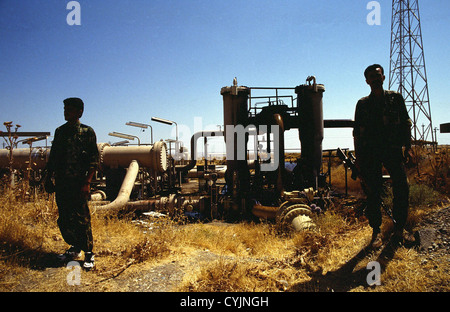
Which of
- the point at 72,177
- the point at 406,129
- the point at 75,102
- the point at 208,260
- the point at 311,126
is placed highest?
the point at 311,126

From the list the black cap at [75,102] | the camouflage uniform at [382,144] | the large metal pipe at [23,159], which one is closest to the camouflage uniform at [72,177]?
the black cap at [75,102]

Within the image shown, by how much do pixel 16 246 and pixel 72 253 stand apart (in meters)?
0.90

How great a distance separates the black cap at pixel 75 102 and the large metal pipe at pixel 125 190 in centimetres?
502

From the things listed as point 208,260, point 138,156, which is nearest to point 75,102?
point 208,260

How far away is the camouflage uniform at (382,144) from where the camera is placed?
3.76 metres

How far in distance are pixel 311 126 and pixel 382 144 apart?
327 inches

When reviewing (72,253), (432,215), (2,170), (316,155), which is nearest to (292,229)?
(432,215)

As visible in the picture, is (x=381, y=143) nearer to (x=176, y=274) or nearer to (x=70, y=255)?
(x=176, y=274)

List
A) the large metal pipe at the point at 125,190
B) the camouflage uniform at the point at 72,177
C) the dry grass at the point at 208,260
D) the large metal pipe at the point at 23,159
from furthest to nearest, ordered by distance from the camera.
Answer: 1. the large metal pipe at the point at 23,159
2. the large metal pipe at the point at 125,190
3. the camouflage uniform at the point at 72,177
4. the dry grass at the point at 208,260

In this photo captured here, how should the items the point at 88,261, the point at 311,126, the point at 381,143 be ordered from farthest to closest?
the point at 311,126 < the point at 381,143 < the point at 88,261

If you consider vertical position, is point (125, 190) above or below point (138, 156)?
below

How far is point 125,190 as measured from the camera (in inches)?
396

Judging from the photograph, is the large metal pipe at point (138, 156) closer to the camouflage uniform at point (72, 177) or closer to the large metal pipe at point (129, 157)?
the large metal pipe at point (129, 157)

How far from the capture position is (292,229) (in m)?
6.42
